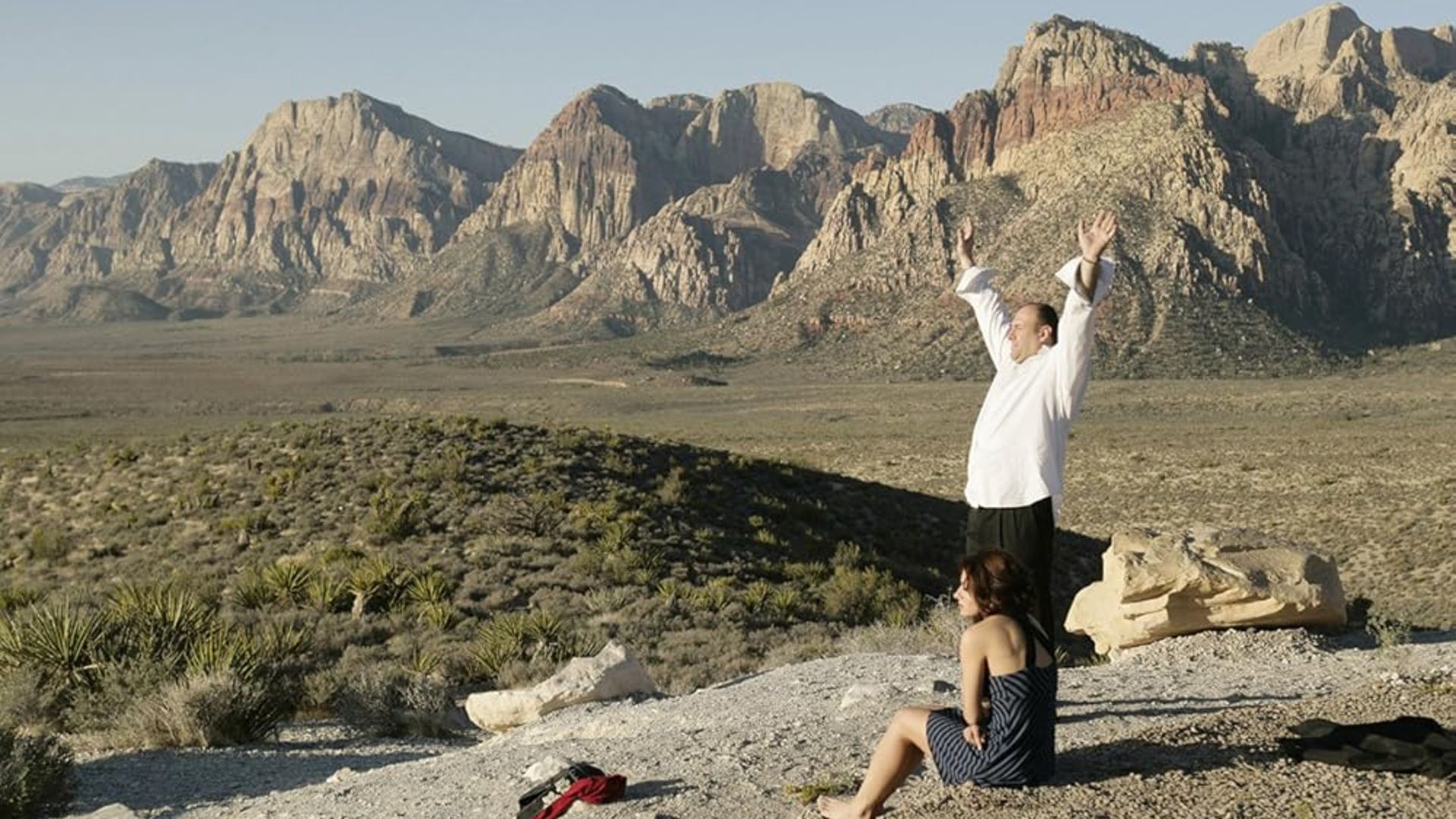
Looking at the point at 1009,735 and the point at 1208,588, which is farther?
the point at 1208,588

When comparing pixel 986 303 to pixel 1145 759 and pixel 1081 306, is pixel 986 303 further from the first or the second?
pixel 1145 759

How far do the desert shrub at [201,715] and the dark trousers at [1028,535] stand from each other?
7.48m

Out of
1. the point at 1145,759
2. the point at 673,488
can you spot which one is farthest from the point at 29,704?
the point at 673,488

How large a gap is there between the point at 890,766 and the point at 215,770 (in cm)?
650

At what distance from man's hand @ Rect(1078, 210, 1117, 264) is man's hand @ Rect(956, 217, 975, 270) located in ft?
3.09

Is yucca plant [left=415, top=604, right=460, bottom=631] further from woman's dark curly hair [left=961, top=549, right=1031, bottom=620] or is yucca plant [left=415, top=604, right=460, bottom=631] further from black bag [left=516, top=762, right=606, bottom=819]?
woman's dark curly hair [left=961, top=549, right=1031, bottom=620]

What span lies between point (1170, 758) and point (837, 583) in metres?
14.2

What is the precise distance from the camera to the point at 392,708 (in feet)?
40.5

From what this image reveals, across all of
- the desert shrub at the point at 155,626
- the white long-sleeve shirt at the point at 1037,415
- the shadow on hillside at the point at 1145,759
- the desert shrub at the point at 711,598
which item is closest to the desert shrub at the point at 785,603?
the desert shrub at the point at 711,598

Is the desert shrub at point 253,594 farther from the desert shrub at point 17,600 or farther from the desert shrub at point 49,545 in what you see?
the desert shrub at point 49,545

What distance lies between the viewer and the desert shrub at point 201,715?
37.2 feet

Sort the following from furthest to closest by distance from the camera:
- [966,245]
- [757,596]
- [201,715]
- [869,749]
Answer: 1. [757,596]
2. [201,715]
3. [869,749]
4. [966,245]

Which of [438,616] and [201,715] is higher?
[201,715]

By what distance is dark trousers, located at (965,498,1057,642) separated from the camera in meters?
7.04
